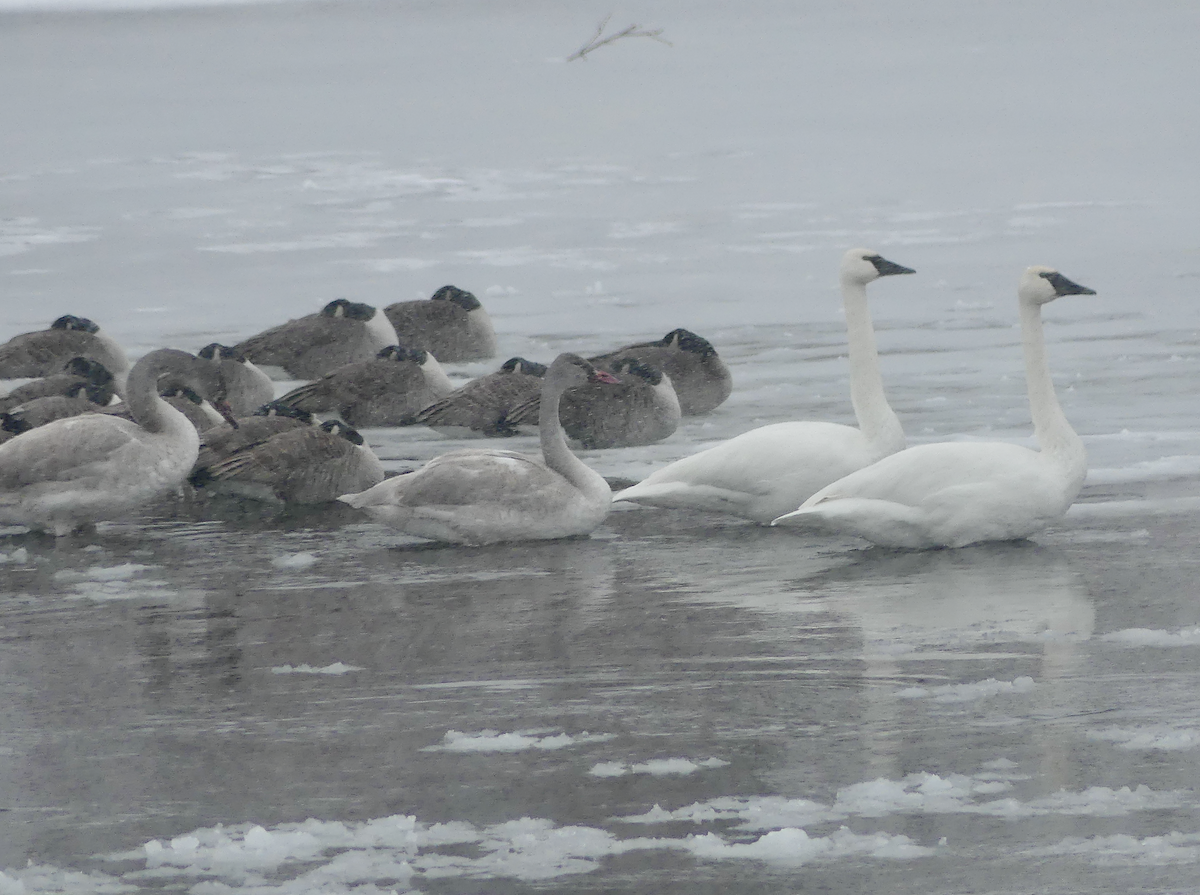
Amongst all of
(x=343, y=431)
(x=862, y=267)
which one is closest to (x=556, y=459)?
(x=343, y=431)

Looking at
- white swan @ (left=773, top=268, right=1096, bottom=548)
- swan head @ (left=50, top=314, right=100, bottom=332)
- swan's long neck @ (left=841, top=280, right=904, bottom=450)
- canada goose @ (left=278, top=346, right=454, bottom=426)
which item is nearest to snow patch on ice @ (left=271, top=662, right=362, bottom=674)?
white swan @ (left=773, top=268, right=1096, bottom=548)

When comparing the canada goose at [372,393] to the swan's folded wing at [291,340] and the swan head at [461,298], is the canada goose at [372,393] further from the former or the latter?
the swan head at [461,298]

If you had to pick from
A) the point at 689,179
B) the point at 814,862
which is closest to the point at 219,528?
the point at 814,862

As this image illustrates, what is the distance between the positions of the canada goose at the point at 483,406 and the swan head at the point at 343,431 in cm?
183

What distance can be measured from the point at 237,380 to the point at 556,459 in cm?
481

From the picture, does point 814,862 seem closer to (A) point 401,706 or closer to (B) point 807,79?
(A) point 401,706

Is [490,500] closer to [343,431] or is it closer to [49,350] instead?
[343,431]

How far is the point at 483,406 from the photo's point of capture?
1170cm

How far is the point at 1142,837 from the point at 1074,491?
139 inches

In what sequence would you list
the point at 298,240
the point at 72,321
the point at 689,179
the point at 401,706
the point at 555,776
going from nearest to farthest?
the point at 555,776
the point at 401,706
the point at 72,321
the point at 298,240
the point at 689,179

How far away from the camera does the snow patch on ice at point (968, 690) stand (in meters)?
5.66

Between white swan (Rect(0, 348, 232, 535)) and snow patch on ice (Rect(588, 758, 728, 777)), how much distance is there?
173 inches

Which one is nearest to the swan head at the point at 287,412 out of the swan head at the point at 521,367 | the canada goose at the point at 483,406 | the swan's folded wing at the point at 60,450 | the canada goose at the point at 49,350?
the swan's folded wing at the point at 60,450

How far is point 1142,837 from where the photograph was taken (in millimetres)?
4469
